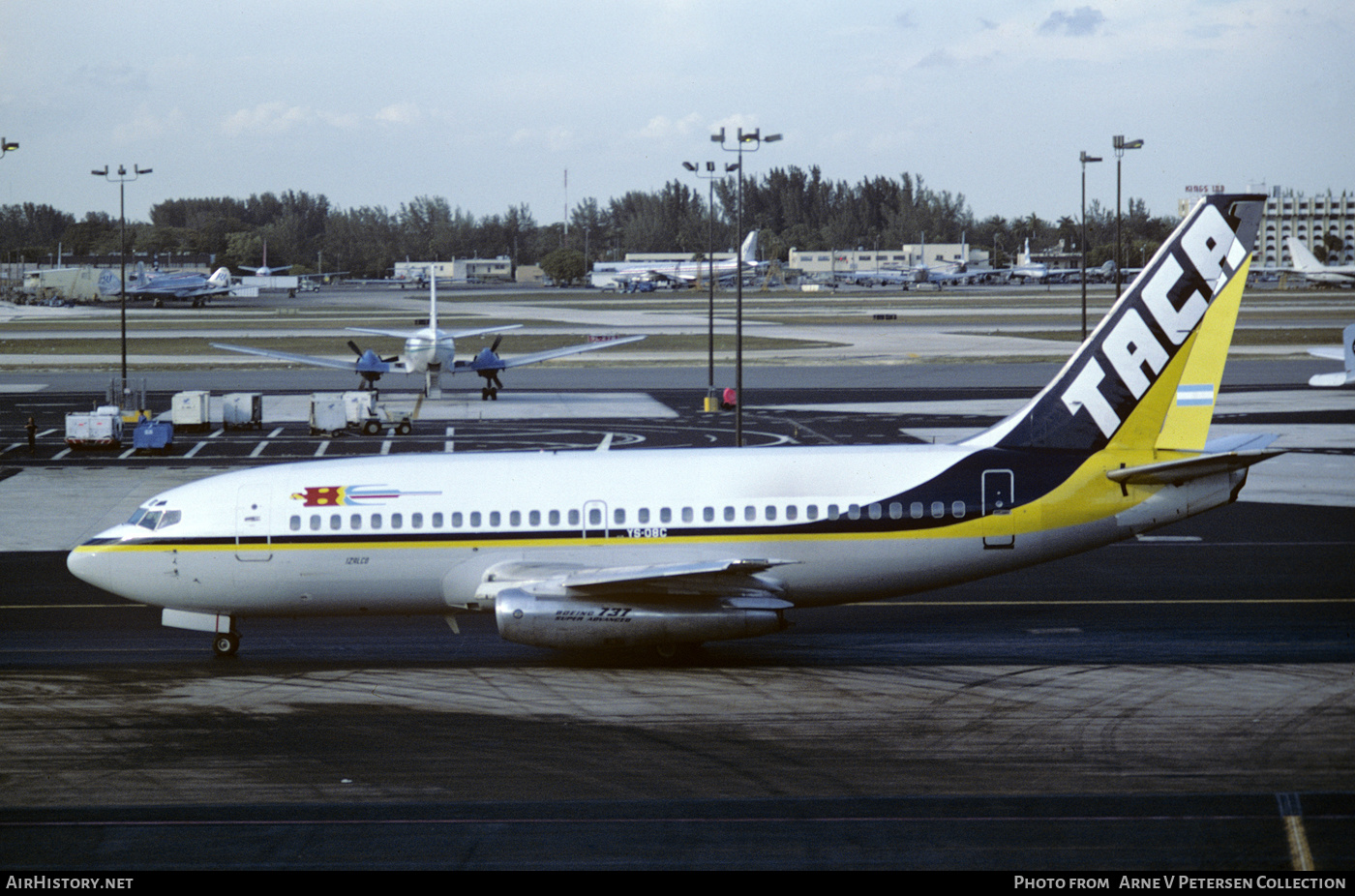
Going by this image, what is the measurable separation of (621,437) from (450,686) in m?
35.7

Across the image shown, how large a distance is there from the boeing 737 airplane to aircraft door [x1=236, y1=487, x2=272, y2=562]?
1.4 inches

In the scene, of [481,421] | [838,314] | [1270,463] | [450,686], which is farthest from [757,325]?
[450,686]

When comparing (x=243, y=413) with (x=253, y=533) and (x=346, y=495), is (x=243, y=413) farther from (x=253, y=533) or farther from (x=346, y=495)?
(x=346, y=495)

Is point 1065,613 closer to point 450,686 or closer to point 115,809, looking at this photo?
point 450,686

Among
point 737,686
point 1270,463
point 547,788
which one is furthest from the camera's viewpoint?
point 1270,463

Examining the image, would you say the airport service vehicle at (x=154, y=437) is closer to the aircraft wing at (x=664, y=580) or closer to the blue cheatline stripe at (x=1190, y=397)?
the aircraft wing at (x=664, y=580)

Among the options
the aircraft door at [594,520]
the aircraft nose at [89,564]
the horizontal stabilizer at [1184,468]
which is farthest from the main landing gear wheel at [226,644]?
the horizontal stabilizer at [1184,468]

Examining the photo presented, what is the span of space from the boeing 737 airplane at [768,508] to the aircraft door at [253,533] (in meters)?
0.03

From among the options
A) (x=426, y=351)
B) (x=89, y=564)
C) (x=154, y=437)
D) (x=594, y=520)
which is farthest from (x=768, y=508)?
(x=426, y=351)

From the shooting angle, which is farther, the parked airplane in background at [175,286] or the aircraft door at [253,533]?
the parked airplane in background at [175,286]

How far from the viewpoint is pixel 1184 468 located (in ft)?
76.4

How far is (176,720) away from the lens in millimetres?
20672

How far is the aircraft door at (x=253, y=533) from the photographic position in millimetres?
24156

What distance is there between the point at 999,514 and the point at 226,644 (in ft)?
48.7
